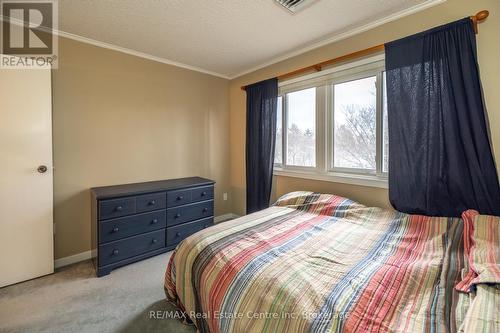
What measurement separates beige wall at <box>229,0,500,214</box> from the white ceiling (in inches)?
3.8

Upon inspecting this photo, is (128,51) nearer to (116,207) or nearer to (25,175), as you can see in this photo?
(25,175)

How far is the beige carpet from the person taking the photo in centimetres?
156

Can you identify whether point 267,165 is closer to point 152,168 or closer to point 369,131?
point 369,131

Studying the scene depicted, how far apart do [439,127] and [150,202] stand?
9.06 feet

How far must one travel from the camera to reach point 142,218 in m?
2.42

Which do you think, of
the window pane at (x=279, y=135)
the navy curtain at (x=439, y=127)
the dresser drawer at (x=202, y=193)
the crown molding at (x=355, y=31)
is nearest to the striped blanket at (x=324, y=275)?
the navy curtain at (x=439, y=127)

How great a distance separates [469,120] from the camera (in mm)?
1649

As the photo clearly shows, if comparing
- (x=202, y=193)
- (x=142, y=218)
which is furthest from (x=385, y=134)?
(x=142, y=218)

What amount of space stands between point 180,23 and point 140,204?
186 cm

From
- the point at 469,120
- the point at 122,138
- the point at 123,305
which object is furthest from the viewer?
the point at 122,138

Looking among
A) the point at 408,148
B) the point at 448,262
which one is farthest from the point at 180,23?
the point at 448,262

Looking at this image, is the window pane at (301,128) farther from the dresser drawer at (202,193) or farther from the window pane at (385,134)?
the dresser drawer at (202,193)

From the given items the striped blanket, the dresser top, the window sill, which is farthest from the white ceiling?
the striped blanket

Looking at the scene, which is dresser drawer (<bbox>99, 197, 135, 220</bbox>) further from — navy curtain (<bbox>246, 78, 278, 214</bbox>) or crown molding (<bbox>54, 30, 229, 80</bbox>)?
crown molding (<bbox>54, 30, 229, 80</bbox>)
